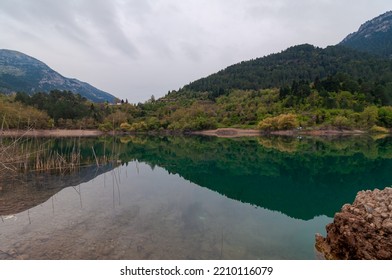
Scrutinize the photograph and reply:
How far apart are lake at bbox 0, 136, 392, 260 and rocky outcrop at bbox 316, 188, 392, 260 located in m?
1.04

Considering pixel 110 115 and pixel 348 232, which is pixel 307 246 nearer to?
pixel 348 232

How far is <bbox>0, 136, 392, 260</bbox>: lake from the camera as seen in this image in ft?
30.0

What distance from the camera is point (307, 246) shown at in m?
9.65

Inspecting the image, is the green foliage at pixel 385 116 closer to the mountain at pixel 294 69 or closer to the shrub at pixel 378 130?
the shrub at pixel 378 130

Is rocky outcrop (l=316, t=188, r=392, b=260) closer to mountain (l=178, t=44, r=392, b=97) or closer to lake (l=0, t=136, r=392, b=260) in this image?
lake (l=0, t=136, r=392, b=260)

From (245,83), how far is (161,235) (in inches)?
5599


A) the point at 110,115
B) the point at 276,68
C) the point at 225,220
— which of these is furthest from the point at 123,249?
the point at 276,68

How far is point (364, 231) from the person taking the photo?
737cm

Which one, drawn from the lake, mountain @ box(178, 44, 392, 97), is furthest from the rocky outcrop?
mountain @ box(178, 44, 392, 97)

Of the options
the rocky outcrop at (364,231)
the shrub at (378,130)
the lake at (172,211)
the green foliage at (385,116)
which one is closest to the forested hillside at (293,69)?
the green foliage at (385,116)

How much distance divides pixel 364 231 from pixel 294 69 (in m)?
158

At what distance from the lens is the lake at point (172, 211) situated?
30.0 feet

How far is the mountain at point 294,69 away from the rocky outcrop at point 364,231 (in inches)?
4758

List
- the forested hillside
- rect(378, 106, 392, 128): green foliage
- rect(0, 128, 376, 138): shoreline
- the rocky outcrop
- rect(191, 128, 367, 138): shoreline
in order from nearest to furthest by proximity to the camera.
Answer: the rocky outcrop, rect(378, 106, 392, 128): green foliage, rect(191, 128, 367, 138): shoreline, rect(0, 128, 376, 138): shoreline, the forested hillside
